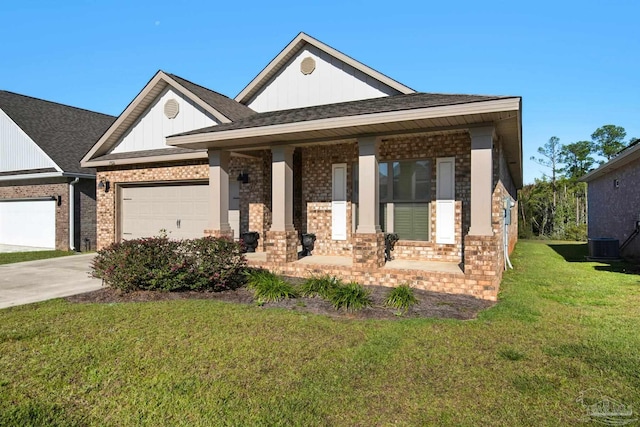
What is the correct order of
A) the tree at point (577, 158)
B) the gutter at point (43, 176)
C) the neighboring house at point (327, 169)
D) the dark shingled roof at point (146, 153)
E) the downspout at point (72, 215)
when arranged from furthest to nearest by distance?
the tree at point (577, 158), the downspout at point (72, 215), the gutter at point (43, 176), the dark shingled roof at point (146, 153), the neighboring house at point (327, 169)

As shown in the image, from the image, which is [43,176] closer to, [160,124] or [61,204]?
[61,204]

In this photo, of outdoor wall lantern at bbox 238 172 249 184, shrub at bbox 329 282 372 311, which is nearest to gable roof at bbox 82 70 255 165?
outdoor wall lantern at bbox 238 172 249 184

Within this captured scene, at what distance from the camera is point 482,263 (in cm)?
709

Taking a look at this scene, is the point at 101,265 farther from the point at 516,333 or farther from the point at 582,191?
the point at 582,191

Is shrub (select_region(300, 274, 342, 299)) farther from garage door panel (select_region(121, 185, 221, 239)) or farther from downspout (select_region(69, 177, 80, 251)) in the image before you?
downspout (select_region(69, 177, 80, 251))

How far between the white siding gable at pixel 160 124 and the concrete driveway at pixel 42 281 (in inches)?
171

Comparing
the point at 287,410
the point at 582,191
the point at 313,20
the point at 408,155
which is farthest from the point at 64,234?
the point at 582,191

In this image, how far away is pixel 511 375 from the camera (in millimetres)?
3900

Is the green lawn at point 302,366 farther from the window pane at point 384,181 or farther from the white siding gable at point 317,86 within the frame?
the white siding gable at point 317,86

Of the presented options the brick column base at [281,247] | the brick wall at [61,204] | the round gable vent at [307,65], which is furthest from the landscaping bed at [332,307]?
the brick wall at [61,204]

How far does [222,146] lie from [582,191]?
1041 inches

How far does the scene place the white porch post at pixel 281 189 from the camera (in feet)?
30.2

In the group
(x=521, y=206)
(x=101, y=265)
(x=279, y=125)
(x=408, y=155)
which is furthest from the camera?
(x=521, y=206)

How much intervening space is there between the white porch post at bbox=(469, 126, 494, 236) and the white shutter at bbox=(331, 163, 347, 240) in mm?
3924
